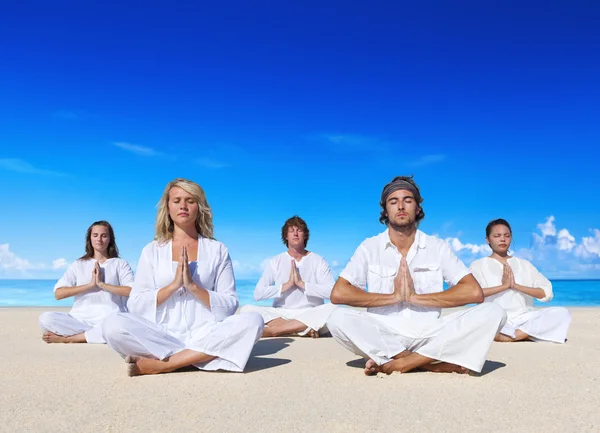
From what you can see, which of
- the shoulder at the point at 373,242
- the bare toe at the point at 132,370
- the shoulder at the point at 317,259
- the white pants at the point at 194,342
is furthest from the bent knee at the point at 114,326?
the shoulder at the point at 317,259

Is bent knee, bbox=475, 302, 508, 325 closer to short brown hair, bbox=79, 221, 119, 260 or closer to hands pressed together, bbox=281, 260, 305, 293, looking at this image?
hands pressed together, bbox=281, 260, 305, 293

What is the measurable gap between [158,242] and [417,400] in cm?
274

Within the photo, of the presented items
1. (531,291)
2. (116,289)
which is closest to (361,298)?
(531,291)

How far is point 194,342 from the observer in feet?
16.2

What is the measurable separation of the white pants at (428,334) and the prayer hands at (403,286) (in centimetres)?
21

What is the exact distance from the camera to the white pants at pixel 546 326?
23.5 ft

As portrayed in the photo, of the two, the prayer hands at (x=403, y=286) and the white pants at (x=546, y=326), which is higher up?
the prayer hands at (x=403, y=286)

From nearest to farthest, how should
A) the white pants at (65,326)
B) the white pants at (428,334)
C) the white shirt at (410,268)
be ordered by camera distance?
1. the white pants at (428,334)
2. the white shirt at (410,268)
3. the white pants at (65,326)

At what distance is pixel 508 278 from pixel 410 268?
9.00ft

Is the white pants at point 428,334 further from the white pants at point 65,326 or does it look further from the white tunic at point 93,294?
the white tunic at point 93,294

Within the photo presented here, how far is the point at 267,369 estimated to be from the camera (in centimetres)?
512

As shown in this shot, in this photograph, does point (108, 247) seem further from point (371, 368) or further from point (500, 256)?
point (500, 256)

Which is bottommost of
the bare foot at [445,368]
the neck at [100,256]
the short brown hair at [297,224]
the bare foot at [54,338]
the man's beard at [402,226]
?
the bare foot at [445,368]

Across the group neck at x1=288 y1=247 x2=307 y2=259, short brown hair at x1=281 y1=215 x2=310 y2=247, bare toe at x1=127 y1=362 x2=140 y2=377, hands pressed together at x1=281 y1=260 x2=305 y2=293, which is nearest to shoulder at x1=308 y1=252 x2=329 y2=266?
neck at x1=288 y1=247 x2=307 y2=259
